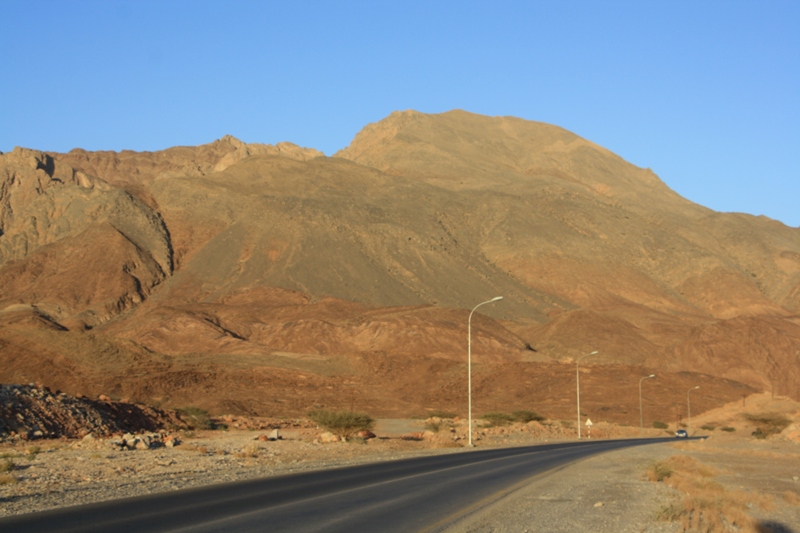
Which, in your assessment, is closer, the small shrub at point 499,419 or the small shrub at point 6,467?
the small shrub at point 6,467

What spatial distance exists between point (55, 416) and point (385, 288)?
250 ft

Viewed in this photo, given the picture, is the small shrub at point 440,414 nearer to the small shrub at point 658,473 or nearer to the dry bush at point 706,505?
the small shrub at point 658,473

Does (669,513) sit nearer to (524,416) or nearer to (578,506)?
(578,506)

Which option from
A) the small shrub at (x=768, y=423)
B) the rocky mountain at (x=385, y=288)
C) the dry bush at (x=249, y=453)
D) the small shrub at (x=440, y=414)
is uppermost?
the rocky mountain at (x=385, y=288)

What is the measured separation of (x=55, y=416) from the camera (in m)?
33.7

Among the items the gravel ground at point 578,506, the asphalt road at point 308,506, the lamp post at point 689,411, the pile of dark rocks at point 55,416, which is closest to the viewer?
the asphalt road at point 308,506

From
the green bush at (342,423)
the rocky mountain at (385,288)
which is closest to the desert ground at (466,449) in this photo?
the green bush at (342,423)

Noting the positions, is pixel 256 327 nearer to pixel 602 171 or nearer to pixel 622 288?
pixel 622 288

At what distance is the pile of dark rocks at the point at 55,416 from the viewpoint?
31.4 m

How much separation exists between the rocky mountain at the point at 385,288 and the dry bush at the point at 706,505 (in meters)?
45.7

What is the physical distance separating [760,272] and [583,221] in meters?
34.3

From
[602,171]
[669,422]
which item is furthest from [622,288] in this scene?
[602,171]

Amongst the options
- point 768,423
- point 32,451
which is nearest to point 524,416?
point 768,423

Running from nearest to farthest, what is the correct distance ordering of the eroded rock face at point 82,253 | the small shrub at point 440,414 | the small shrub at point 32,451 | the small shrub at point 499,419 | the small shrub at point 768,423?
the small shrub at point 32,451, the small shrub at point 499,419, the small shrub at point 768,423, the small shrub at point 440,414, the eroded rock face at point 82,253
